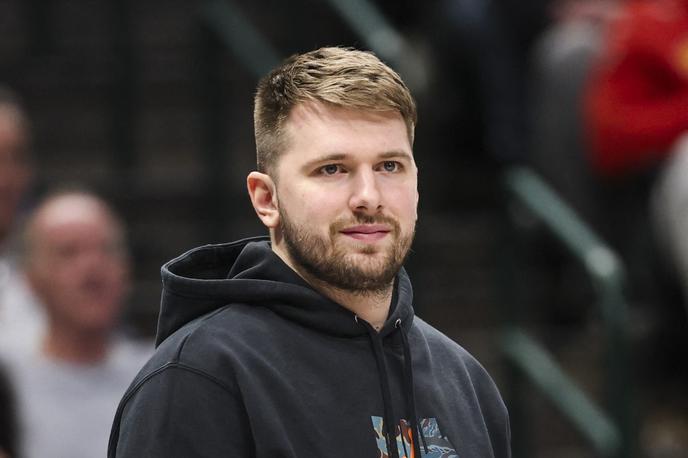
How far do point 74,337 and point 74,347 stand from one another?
0.11ft

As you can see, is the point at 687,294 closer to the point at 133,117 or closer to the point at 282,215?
the point at 133,117

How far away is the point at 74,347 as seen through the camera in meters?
4.76

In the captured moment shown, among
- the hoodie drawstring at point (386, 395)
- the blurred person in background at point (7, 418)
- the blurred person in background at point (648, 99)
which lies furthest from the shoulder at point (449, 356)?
the blurred person in background at point (648, 99)

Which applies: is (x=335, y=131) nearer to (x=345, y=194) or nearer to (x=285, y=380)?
(x=345, y=194)

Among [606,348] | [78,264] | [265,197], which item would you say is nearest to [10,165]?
[78,264]

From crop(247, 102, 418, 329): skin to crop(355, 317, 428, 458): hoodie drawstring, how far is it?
0.10m

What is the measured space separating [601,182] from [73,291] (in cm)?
211

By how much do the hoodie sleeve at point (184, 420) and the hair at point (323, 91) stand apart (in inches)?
13.4

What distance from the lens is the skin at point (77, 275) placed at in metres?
4.74

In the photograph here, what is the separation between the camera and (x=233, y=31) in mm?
6031

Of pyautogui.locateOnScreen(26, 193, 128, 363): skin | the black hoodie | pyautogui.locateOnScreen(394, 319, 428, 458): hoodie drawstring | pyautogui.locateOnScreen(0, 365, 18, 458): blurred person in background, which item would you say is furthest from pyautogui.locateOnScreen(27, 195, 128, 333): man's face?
pyautogui.locateOnScreen(394, 319, 428, 458): hoodie drawstring

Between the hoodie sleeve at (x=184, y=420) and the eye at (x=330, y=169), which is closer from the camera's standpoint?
the hoodie sleeve at (x=184, y=420)

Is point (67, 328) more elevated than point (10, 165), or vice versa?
point (10, 165)

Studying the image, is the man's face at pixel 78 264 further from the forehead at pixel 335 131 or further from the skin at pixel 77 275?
the forehead at pixel 335 131
